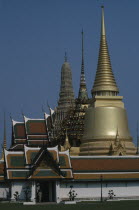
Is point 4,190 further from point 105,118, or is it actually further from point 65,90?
point 65,90

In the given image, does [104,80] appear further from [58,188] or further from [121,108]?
[58,188]

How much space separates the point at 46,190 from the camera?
52.5 m

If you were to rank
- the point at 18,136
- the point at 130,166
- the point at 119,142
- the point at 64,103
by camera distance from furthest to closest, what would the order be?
the point at 64,103 → the point at 18,136 → the point at 119,142 → the point at 130,166

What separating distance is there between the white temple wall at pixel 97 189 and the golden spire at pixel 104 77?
17237mm

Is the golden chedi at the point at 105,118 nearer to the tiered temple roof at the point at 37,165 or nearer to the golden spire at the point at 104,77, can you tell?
the golden spire at the point at 104,77

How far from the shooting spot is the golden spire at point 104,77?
68.5m

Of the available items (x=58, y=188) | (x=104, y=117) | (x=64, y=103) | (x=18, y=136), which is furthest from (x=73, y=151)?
(x=64, y=103)

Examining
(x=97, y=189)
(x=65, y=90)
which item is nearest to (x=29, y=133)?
(x=65, y=90)

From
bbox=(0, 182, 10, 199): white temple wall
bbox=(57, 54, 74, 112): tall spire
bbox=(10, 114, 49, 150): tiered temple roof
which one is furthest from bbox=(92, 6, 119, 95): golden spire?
bbox=(57, 54, 74, 112): tall spire

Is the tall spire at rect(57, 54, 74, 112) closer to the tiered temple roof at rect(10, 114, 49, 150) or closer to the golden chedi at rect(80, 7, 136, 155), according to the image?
the tiered temple roof at rect(10, 114, 49, 150)

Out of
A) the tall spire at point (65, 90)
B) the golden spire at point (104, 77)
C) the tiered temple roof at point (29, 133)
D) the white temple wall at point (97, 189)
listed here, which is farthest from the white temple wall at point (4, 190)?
the tall spire at point (65, 90)

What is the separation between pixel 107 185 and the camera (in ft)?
173

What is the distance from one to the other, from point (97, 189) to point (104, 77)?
1900 cm

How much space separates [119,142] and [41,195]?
16244mm
